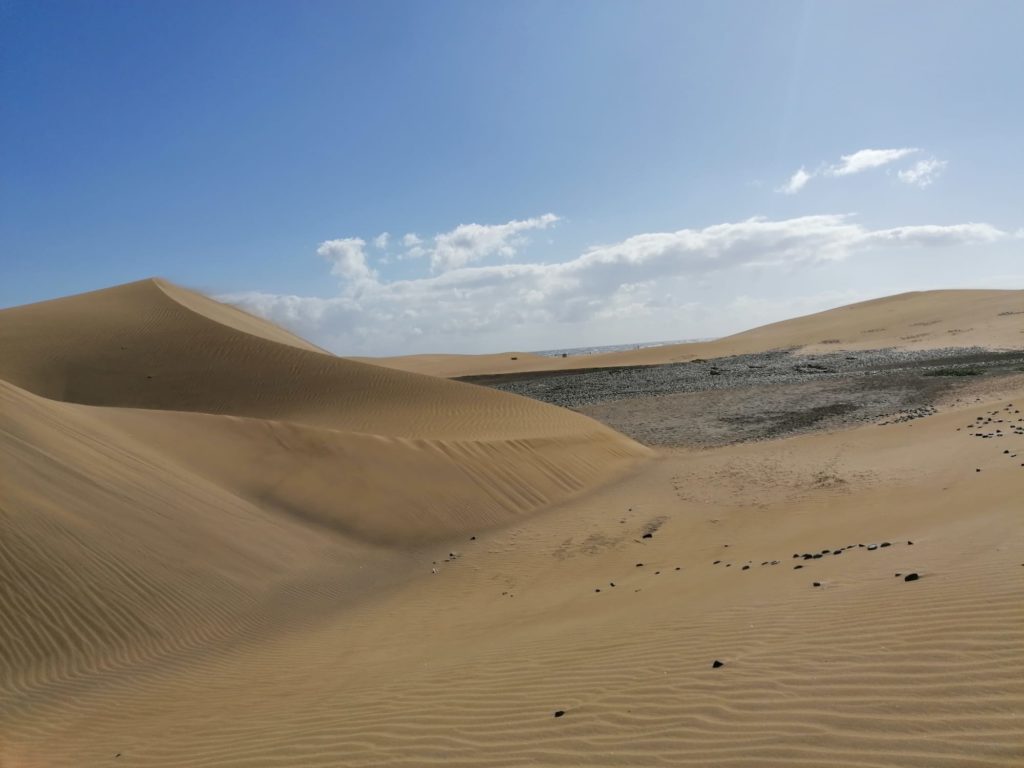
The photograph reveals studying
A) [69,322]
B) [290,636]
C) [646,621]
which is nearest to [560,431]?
[290,636]

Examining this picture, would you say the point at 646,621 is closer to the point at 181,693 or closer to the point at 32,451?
the point at 181,693

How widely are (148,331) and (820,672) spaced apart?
1176 inches

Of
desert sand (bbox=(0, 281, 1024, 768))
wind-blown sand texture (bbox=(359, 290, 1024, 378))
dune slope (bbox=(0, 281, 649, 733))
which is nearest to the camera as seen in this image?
desert sand (bbox=(0, 281, 1024, 768))

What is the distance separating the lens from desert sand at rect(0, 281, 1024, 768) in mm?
4340

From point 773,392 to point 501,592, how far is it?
21.1 meters

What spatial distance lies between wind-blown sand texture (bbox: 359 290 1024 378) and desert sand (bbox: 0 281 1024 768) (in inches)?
987

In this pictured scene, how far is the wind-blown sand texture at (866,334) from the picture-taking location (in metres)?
42.0

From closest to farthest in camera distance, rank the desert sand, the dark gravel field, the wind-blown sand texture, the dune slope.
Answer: the desert sand
the dune slope
the dark gravel field
the wind-blown sand texture

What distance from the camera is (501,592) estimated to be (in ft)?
33.2

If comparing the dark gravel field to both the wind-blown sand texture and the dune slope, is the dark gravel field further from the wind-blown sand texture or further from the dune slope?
the wind-blown sand texture

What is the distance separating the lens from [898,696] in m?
4.00

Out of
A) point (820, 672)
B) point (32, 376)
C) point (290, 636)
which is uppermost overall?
point (32, 376)

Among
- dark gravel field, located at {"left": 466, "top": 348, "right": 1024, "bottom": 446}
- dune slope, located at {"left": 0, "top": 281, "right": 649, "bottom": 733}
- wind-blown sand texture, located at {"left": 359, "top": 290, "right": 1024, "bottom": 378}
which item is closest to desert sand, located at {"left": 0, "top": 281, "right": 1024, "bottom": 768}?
dune slope, located at {"left": 0, "top": 281, "right": 649, "bottom": 733}

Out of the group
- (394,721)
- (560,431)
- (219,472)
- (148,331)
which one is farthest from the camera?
(148,331)
